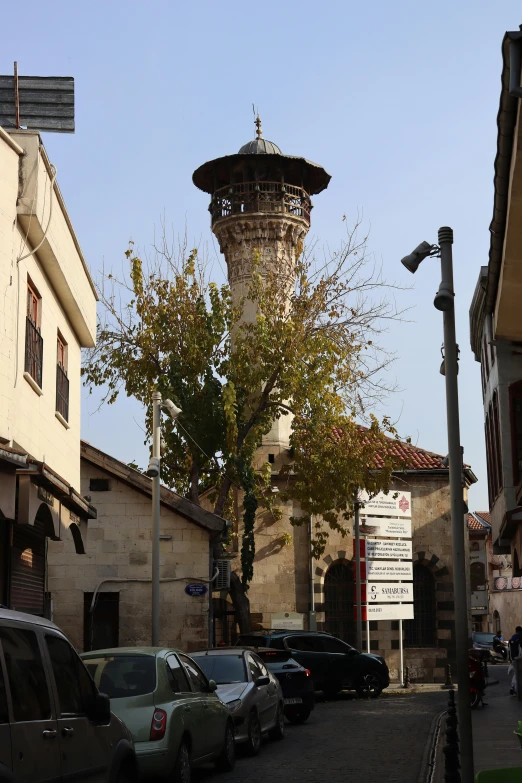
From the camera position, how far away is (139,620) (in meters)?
27.4

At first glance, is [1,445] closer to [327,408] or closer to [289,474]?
[327,408]

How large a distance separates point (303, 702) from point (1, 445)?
10.2 m

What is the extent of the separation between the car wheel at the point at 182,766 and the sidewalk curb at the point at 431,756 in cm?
288

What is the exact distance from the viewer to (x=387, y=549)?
3659cm

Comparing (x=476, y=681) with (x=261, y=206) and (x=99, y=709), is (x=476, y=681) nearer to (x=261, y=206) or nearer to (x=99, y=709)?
(x=99, y=709)

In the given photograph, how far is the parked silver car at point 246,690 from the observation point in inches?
583

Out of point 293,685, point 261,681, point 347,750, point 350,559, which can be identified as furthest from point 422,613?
point 261,681

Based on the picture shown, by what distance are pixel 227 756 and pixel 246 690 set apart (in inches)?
74.6

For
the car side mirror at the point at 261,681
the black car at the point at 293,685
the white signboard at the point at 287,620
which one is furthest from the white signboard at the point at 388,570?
the car side mirror at the point at 261,681

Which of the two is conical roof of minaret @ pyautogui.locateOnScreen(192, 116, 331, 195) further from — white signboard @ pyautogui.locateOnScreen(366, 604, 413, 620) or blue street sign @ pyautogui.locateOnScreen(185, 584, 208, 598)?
blue street sign @ pyautogui.locateOnScreen(185, 584, 208, 598)

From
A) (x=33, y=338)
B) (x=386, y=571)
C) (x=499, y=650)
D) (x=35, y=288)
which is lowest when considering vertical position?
(x=499, y=650)

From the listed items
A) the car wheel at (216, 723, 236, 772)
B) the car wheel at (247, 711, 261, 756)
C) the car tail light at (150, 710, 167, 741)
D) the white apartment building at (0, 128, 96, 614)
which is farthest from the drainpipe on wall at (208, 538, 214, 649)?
the car tail light at (150, 710, 167, 741)

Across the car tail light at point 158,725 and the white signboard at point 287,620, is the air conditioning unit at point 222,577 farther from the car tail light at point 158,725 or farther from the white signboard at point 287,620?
the car tail light at point 158,725

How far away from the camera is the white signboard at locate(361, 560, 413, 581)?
36031mm
